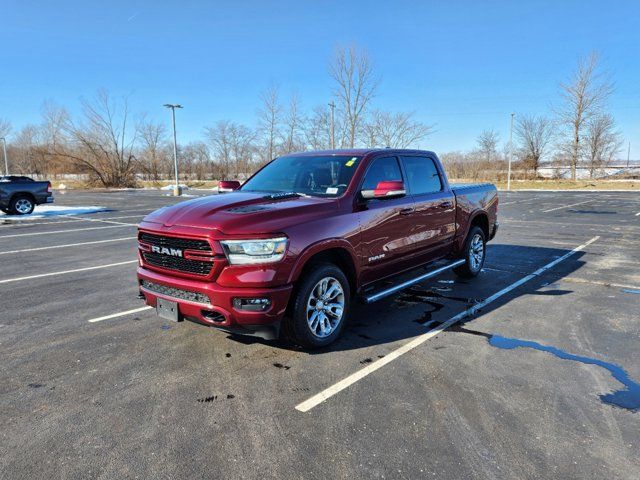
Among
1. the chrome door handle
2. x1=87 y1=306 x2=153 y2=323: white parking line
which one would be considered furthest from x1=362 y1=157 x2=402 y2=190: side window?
x1=87 y1=306 x2=153 y2=323: white parking line

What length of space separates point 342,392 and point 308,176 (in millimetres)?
2527

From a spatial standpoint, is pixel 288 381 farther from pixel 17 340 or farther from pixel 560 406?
pixel 17 340

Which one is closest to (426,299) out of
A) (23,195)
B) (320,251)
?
(320,251)

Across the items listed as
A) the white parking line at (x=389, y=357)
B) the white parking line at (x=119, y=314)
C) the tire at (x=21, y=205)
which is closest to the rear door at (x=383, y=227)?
the white parking line at (x=389, y=357)

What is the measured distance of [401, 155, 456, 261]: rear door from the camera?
18.2 ft

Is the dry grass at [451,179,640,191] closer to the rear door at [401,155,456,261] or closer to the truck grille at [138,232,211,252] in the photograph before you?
the rear door at [401,155,456,261]

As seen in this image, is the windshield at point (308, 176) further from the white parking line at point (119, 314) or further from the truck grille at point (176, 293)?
the white parking line at point (119, 314)

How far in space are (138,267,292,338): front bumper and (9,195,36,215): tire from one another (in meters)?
17.9

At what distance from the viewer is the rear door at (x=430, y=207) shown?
18.2 feet

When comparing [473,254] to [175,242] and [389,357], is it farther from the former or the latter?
[175,242]

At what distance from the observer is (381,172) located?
514 cm

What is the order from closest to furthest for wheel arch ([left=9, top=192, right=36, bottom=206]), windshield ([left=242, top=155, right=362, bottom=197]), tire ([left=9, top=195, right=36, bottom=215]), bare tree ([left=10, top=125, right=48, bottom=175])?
1. windshield ([left=242, top=155, right=362, bottom=197])
2. wheel arch ([left=9, top=192, right=36, bottom=206])
3. tire ([left=9, top=195, right=36, bottom=215])
4. bare tree ([left=10, top=125, right=48, bottom=175])

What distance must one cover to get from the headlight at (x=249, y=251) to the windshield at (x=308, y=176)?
3.83ft

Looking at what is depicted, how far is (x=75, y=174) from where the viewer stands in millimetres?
51750
